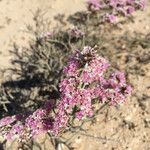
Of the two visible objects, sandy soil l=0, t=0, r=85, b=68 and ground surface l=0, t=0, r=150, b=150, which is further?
sandy soil l=0, t=0, r=85, b=68

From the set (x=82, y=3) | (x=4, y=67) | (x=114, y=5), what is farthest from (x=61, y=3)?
(x=4, y=67)

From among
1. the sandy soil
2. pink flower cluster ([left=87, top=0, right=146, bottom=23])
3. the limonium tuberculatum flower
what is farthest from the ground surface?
the limonium tuberculatum flower

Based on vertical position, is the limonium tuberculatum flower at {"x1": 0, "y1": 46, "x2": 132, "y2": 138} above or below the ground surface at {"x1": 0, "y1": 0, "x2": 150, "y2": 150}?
above

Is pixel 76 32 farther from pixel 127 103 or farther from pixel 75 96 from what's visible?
pixel 75 96

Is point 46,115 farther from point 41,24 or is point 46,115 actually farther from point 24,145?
point 41,24

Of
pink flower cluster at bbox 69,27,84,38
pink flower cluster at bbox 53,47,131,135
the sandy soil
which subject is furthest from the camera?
the sandy soil

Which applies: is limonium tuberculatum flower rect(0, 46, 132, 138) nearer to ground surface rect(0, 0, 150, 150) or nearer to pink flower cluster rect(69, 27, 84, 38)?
ground surface rect(0, 0, 150, 150)

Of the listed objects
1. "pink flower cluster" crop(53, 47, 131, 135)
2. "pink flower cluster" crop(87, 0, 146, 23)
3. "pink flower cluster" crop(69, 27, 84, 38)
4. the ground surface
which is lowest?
the ground surface
